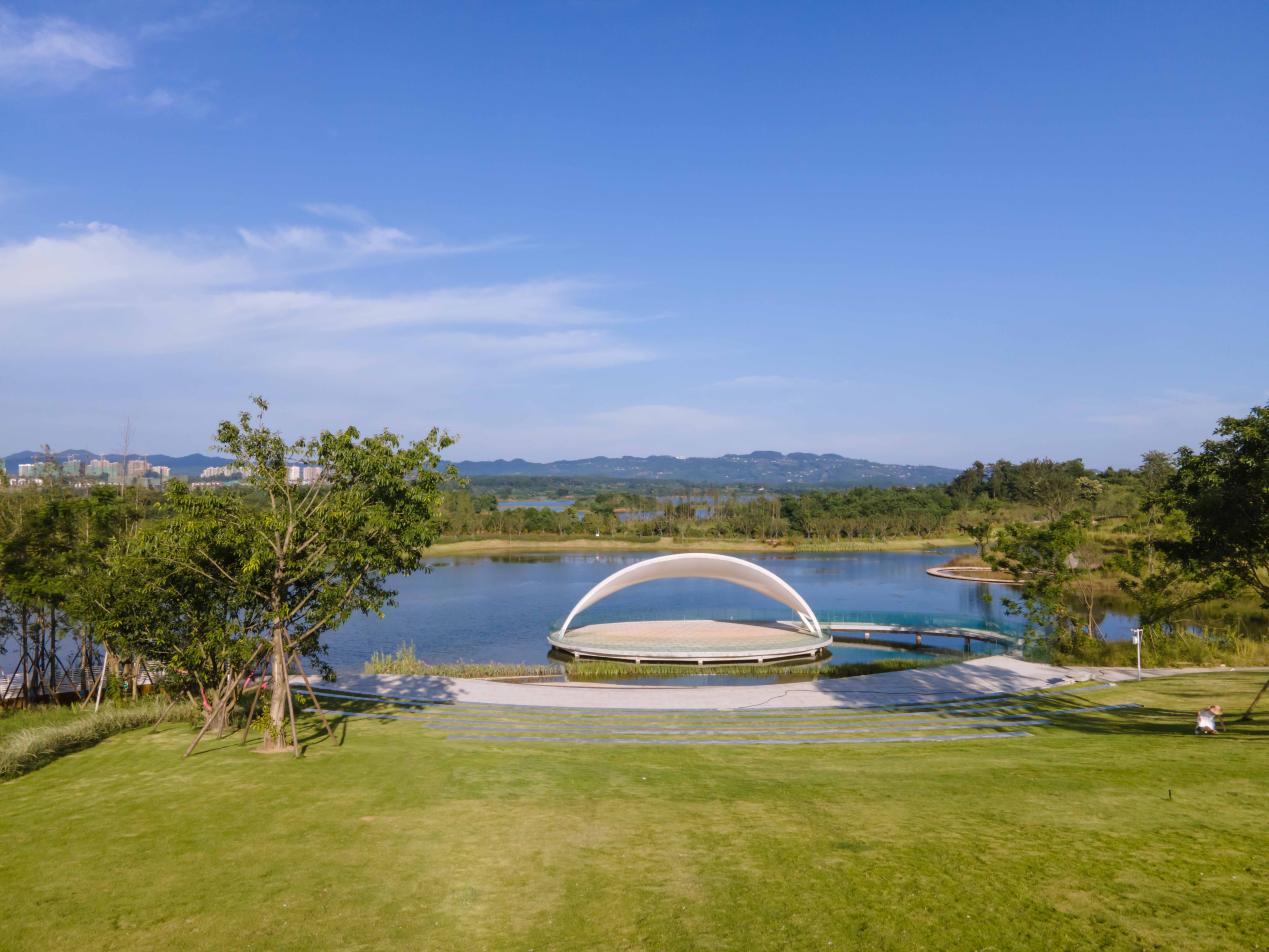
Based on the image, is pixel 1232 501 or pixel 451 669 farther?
pixel 451 669

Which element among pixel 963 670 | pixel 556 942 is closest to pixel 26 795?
pixel 556 942

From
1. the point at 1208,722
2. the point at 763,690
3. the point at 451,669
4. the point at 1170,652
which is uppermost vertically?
the point at 1208,722

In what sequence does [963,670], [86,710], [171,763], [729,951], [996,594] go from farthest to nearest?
[996,594]
[963,670]
[86,710]
[171,763]
[729,951]

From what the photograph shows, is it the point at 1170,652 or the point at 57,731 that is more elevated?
the point at 57,731

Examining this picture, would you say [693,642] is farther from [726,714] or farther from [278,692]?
[278,692]

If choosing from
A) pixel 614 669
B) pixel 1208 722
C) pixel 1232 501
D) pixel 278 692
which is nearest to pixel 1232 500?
pixel 1232 501

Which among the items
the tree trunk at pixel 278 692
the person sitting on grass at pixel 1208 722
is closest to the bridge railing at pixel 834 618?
the person sitting on grass at pixel 1208 722

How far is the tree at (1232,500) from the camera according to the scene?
12180 mm

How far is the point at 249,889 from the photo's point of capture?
721 cm

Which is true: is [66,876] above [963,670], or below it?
above

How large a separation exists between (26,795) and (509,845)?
6698 millimetres

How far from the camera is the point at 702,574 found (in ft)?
102

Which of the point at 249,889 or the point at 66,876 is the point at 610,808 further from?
the point at 66,876

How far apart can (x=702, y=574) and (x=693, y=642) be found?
3.48m
